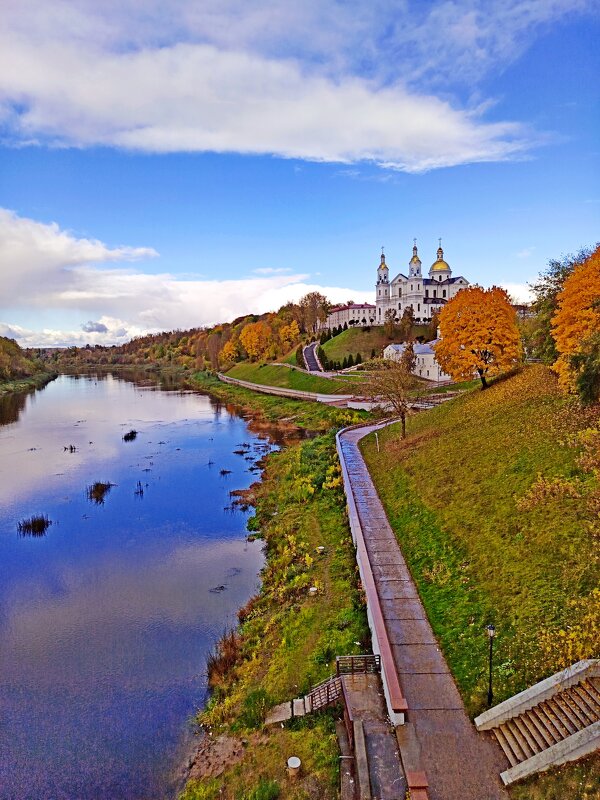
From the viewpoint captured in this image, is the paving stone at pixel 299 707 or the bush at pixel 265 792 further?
the paving stone at pixel 299 707

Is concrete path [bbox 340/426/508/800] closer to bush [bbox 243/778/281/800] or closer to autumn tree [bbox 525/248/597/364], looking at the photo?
bush [bbox 243/778/281/800]

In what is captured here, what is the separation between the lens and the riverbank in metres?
97.2

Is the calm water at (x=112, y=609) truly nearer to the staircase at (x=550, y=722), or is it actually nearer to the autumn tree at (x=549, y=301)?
the staircase at (x=550, y=722)

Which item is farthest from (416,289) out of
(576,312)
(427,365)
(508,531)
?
(508,531)

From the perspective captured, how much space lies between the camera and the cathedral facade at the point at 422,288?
101062mm

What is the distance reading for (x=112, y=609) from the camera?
20719 mm

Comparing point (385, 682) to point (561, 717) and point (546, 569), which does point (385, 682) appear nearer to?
point (561, 717)

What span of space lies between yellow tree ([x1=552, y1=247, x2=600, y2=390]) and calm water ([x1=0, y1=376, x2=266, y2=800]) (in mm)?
19835

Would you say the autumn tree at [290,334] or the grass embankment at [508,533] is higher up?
the autumn tree at [290,334]

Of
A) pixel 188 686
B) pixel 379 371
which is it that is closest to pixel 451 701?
pixel 188 686

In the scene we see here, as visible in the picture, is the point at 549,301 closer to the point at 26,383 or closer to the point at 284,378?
the point at 284,378

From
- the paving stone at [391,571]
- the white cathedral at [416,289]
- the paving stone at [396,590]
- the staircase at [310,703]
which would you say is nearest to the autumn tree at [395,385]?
the paving stone at [391,571]

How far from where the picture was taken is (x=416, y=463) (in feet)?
97.3

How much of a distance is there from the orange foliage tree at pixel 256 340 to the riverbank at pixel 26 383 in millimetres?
46030
